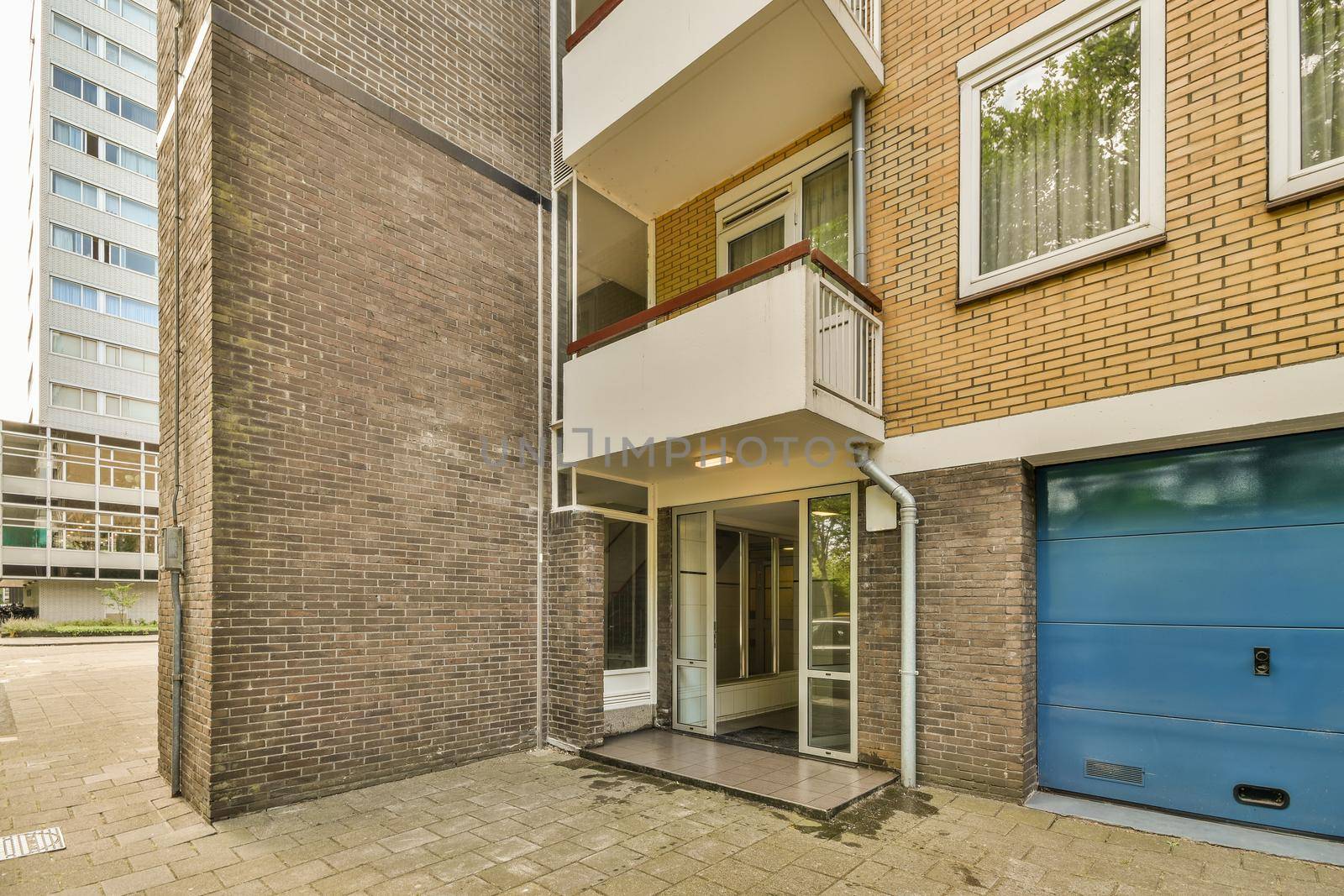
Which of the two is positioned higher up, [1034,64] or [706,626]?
[1034,64]

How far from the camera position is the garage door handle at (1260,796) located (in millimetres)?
3975

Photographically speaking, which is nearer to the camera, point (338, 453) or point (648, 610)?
point (338, 453)

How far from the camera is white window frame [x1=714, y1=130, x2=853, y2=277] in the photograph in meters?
6.35

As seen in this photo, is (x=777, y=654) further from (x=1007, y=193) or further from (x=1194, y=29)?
(x=1194, y=29)

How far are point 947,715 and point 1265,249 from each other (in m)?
3.76

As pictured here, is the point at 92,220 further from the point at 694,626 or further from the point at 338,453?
the point at 694,626

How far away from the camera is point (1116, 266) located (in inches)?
179

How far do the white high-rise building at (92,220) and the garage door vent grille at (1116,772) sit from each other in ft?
129

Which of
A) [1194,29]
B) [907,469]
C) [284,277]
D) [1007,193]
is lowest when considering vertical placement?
[907,469]

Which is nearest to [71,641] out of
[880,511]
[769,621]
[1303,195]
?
[769,621]

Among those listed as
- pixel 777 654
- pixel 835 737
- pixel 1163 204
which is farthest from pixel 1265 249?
pixel 777 654

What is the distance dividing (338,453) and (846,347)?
14.3 ft

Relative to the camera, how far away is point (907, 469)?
5.42 metres

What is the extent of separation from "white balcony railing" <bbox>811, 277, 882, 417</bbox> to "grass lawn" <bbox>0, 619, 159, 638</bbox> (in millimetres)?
28248
